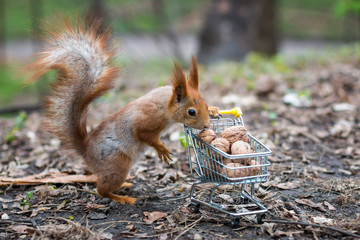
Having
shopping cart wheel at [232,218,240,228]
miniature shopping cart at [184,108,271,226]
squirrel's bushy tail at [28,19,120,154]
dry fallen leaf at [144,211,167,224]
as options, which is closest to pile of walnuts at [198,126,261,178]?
miniature shopping cart at [184,108,271,226]

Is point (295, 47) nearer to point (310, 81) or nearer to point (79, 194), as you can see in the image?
point (310, 81)

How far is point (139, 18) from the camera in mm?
13219

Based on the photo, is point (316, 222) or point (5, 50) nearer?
point (316, 222)

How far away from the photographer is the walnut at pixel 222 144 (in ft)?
7.25

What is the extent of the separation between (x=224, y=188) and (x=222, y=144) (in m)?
0.60

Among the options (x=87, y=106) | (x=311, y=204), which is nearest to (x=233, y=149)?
(x=311, y=204)

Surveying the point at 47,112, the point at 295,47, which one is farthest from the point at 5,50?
the point at 47,112

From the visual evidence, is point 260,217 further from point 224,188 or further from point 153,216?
point 153,216

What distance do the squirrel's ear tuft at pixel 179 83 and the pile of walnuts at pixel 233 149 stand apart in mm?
269

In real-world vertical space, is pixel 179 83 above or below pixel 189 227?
above

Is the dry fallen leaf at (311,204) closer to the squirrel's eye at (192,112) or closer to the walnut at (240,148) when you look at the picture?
the walnut at (240,148)

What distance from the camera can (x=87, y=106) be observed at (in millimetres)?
2619

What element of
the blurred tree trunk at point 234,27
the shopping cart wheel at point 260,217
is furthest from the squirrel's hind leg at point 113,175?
the blurred tree trunk at point 234,27

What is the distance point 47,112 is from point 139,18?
11141 millimetres
